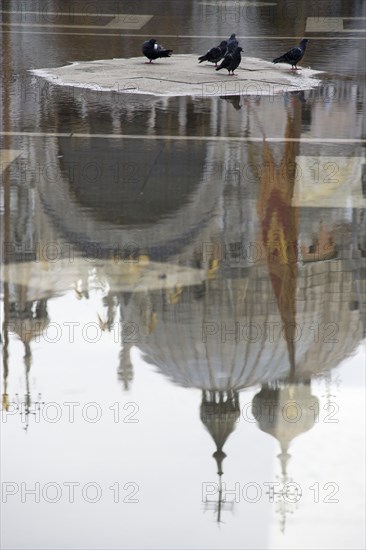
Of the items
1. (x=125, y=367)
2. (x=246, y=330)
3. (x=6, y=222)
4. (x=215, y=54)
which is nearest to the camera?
(x=125, y=367)

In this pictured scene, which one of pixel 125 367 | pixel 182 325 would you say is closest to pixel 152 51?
pixel 182 325

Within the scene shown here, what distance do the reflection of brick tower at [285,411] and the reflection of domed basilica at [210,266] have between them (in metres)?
0.02

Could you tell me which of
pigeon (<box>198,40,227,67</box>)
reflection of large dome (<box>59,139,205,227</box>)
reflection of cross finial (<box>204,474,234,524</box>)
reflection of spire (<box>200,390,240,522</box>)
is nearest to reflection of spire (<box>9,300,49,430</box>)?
reflection of spire (<box>200,390,240,522</box>)

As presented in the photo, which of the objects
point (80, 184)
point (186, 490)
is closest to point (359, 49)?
point (80, 184)

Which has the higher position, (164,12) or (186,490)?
(164,12)

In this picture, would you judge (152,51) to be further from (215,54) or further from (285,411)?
(285,411)

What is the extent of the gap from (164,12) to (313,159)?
2401 centimetres

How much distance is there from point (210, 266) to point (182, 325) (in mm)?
2056

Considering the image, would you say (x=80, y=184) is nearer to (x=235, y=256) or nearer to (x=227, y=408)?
(x=235, y=256)

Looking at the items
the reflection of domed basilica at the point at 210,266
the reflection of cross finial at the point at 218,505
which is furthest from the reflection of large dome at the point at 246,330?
the reflection of cross finial at the point at 218,505

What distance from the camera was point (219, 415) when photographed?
10297 millimetres

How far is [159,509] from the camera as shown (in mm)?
8867

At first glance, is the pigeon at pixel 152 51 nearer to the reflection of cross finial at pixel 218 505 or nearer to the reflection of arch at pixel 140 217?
the reflection of arch at pixel 140 217

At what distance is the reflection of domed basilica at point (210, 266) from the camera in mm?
11305
